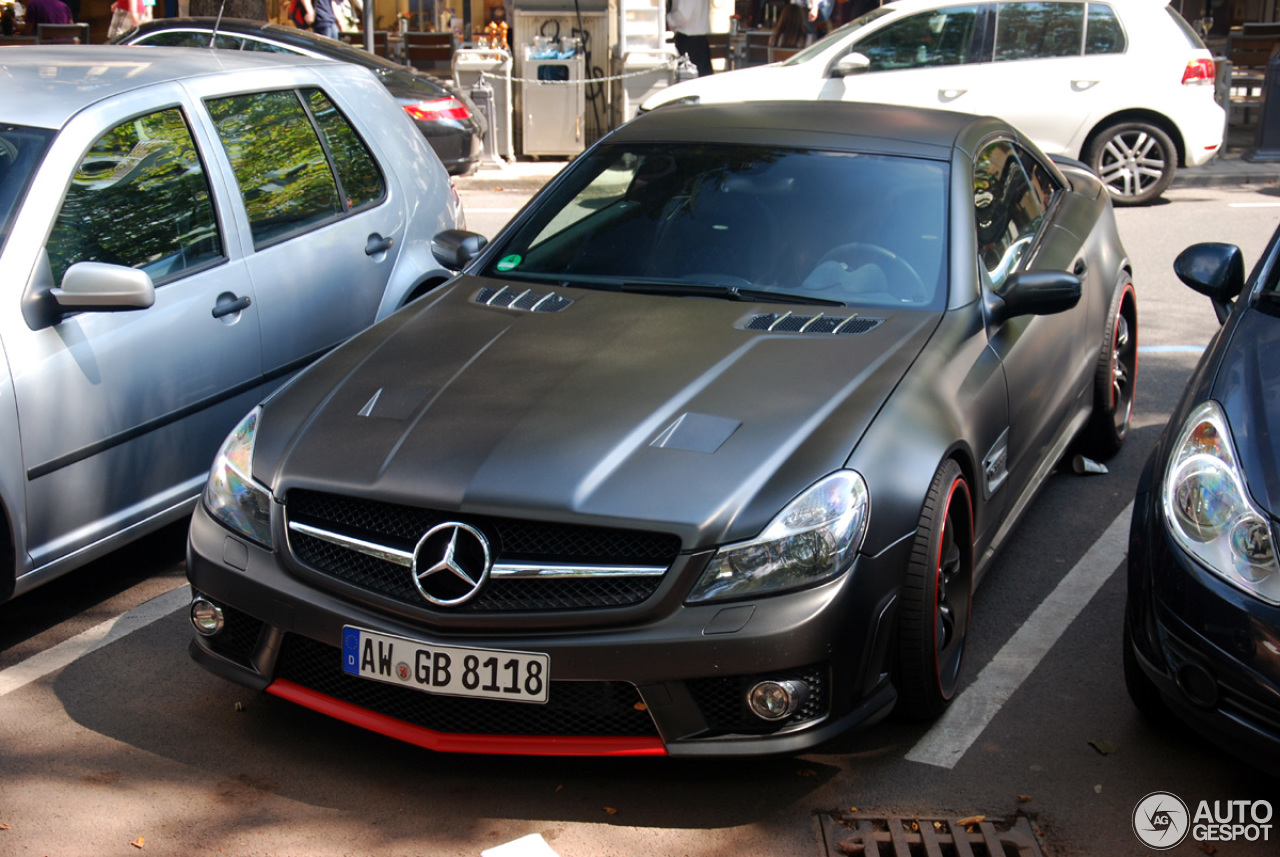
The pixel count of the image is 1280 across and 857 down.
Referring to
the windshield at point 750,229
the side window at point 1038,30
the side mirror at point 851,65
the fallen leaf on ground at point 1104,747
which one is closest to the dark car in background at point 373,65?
the side mirror at point 851,65

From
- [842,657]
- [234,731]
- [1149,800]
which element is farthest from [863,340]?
[234,731]

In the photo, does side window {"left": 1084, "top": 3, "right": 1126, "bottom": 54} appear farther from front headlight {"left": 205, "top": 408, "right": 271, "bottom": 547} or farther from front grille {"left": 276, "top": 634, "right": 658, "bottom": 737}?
front grille {"left": 276, "top": 634, "right": 658, "bottom": 737}

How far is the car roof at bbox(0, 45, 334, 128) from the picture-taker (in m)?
4.45

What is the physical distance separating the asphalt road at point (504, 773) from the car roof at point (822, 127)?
5.29 ft

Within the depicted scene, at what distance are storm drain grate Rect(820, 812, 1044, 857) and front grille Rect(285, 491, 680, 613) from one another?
756 mm

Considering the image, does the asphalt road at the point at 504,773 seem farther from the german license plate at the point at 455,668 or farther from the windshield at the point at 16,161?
the windshield at the point at 16,161

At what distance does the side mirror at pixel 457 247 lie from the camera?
16.2ft

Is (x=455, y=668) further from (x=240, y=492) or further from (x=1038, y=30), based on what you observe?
(x=1038, y=30)

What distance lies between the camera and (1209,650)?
3.13 metres

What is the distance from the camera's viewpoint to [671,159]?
15.9 ft

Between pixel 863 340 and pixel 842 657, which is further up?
pixel 863 340

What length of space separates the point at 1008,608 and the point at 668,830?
5.74 ft

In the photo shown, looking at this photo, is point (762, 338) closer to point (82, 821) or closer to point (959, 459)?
point (959, 459)

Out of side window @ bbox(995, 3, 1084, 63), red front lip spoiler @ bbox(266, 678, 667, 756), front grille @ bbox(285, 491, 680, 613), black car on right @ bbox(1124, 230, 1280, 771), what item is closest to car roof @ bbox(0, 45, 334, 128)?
front grille @ bbox(285, 491, 680, 613)
